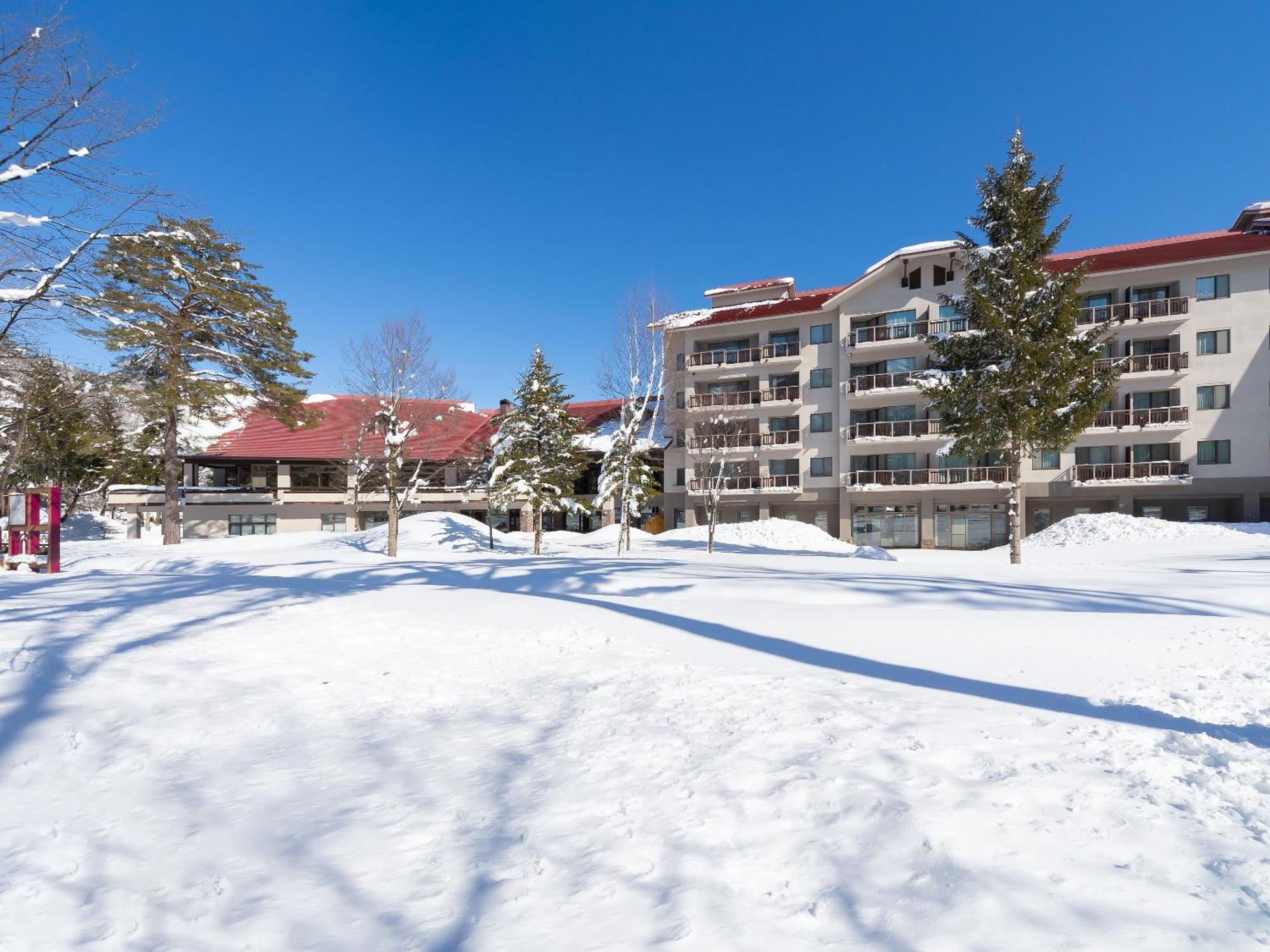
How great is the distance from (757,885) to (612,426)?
47267 mm

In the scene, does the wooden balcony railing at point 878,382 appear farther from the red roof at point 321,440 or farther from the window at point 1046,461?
the red roof at point 321,440

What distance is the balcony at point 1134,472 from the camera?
113 ft

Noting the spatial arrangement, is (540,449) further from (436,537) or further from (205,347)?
(205,347)

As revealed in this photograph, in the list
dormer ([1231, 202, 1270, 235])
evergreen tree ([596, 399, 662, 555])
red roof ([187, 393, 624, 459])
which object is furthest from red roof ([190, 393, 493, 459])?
dormer ([1231, 202, 1270, 235])

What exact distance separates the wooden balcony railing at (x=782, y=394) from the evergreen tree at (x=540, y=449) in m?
14.4

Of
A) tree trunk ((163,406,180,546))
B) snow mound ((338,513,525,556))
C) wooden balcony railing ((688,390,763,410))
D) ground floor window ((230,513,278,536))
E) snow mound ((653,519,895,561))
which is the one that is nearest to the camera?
tree trunk ((163,406,180,546))

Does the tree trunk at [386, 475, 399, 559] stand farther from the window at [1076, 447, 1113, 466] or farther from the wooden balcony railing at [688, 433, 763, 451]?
the window at [1076, 447, 1113, 466]

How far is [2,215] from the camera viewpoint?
28.3 ft

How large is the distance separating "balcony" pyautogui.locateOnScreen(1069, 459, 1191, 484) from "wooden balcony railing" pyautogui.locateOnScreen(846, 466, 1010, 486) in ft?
12.4

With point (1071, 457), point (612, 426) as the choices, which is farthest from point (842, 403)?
point (612, 426)

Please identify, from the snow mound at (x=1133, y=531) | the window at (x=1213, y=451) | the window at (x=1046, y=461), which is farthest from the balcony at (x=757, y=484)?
the window at (x=1213, y=451)

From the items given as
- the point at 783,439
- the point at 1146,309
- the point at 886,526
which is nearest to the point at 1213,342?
the point at 1146,309

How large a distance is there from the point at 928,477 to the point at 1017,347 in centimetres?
1708

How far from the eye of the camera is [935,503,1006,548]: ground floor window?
37.4 metres
